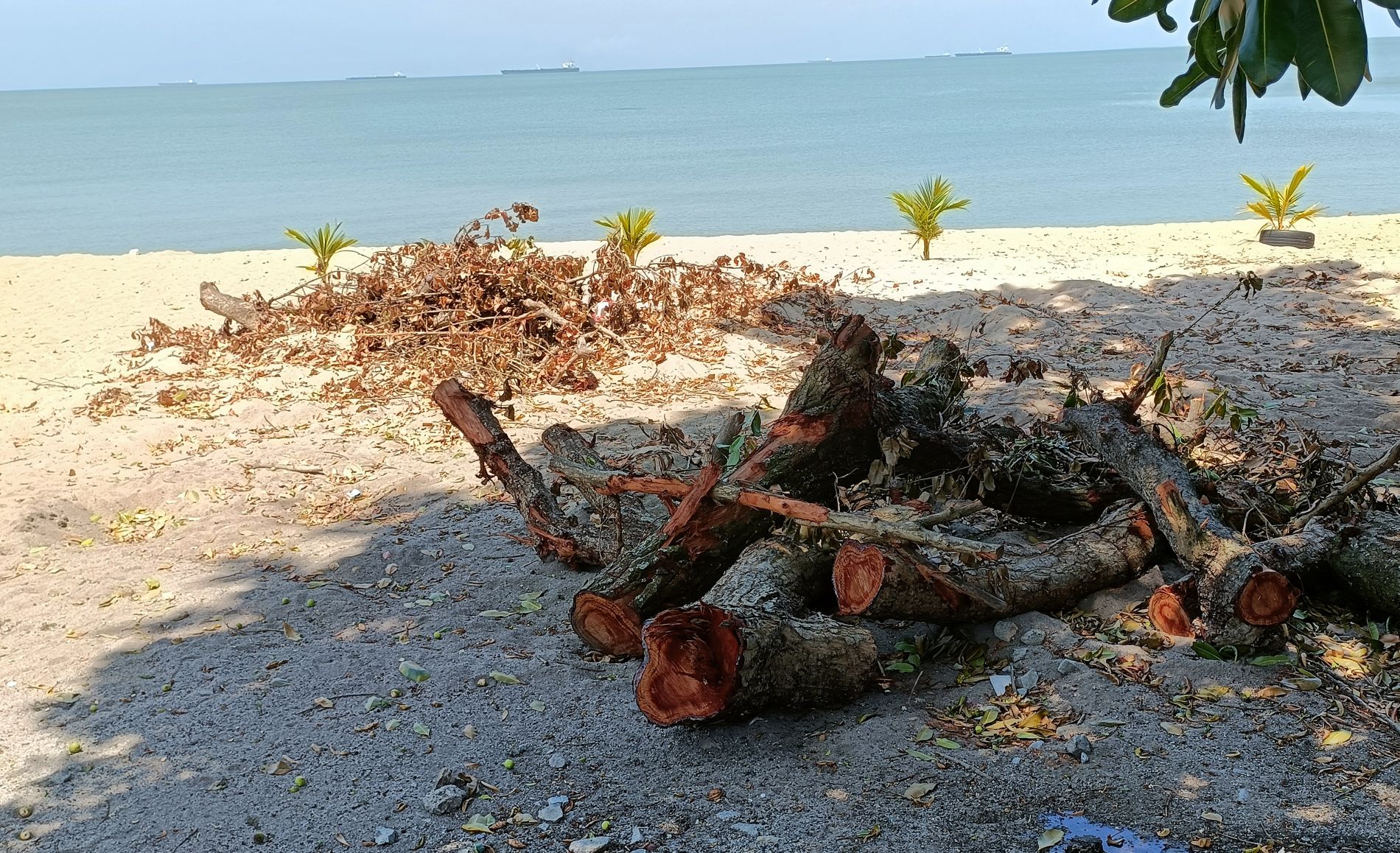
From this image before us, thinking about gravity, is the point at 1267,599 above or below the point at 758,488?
below

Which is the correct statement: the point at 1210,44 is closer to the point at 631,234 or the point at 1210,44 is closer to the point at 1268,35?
the point at 1268,35

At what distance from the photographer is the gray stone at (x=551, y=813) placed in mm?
2719

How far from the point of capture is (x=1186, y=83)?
8.49 feet

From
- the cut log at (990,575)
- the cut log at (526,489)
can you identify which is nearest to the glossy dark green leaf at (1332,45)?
the cut log at (990,575)

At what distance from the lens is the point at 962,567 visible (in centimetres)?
347

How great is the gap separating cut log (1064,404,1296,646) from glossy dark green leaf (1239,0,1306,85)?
1826 millimetres

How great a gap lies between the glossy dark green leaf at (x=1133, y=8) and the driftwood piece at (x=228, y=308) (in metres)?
7.58

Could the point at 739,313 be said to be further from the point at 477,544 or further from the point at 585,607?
the point at 585,607

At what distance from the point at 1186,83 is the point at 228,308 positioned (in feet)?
25.7

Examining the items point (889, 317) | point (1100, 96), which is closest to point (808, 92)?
point (1100, 96)

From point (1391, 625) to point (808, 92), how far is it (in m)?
107

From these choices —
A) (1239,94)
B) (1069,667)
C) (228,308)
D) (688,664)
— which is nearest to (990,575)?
(1069,667)

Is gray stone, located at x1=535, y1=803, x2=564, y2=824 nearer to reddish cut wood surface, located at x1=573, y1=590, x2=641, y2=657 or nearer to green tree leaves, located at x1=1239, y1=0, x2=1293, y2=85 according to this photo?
reddish cut wood surface, located at x1=573, y1=590, x2=641, y2=657

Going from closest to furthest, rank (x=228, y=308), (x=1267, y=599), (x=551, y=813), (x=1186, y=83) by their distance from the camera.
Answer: (x=1186, y=83) < (x=551, y=813) < (x=1267, y=599) < (x=228, y=308)
